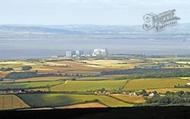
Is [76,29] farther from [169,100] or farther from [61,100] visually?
[169,100]

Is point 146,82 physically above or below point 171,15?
below

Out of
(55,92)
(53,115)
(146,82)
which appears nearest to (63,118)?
(53,115)

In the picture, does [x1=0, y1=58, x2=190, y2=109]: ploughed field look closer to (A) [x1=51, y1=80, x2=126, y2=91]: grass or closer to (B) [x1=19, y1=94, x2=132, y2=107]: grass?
(A) [x1=51, y1=80, x2=126, y2=91]: grass

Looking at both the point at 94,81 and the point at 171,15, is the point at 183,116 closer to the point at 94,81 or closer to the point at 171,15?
the point at 94,81

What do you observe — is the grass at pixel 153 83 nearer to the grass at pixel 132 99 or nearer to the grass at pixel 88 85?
the grass at pixel 88 85

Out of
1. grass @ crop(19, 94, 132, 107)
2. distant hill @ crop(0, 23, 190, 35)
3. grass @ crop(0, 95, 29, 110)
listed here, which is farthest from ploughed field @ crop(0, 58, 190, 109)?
grass @ crop(0, 95, 29, 110)

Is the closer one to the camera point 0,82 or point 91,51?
point 0,82

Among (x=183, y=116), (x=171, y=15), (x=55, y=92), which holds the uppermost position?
(x=171, y=15)

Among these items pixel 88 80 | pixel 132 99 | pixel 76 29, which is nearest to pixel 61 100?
pixel 132 99

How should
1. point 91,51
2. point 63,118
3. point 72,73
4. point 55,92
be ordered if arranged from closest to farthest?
point 63,118 < point 55,92 < point 72,73 < point 91,51
